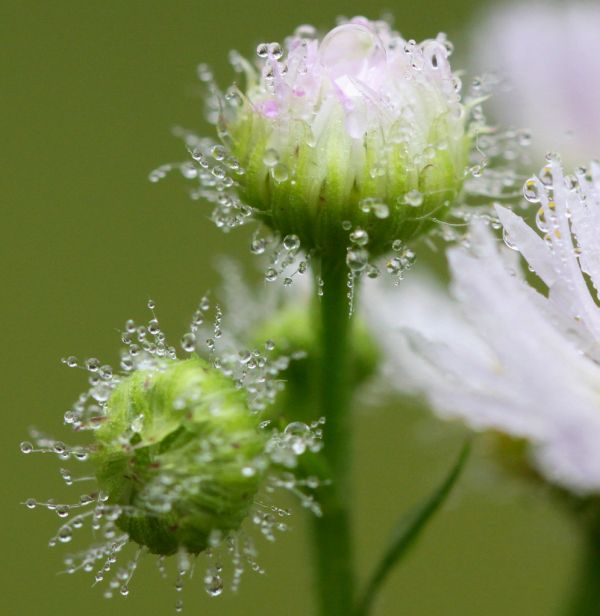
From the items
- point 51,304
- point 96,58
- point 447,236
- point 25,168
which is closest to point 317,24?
point 96,58

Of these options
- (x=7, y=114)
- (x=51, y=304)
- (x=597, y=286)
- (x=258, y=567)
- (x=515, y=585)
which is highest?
(x=7, y=114)

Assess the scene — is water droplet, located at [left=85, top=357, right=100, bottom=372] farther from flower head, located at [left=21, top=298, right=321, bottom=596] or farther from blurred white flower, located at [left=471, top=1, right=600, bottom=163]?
blurred white flower, located at [left=471, top=1, right=600, bottom=163]

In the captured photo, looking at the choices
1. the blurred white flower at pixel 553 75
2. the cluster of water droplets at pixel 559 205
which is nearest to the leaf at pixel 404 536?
the cluster of water droplets at pixel 559 205

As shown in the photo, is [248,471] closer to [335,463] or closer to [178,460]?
[178,460]

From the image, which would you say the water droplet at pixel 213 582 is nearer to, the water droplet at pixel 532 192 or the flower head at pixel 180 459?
the flower head at pixel 180 459

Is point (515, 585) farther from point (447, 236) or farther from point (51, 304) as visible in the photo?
point (447, 236)
